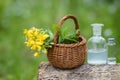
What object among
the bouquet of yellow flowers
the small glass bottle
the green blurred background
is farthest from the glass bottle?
the green blurred background

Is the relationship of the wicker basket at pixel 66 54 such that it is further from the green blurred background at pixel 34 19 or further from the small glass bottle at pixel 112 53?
the green blurred background at pixel 34 19

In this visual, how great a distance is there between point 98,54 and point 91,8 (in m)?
3.46

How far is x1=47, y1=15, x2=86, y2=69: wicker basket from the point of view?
232 cm

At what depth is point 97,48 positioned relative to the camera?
2461mm

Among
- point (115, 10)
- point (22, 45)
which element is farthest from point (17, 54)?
point (115, 10)

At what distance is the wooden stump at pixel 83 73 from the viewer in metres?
2.31

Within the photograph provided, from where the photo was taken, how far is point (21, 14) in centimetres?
562

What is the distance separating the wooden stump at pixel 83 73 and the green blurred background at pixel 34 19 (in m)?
1.59

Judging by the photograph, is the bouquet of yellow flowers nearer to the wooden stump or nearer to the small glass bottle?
the wooden stump

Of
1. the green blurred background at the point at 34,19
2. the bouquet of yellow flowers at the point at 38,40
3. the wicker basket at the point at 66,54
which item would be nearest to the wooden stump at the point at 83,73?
the wicker basket at the point at 66,54

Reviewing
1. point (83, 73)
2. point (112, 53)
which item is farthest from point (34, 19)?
point (83, 73)

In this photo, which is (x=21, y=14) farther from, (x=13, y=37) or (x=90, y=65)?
(x=90, y=65)

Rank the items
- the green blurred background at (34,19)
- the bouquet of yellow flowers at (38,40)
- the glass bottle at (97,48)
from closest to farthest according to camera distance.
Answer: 1. the bouquet of yellow flowers at (38,40)
2. the glass bottle at (97,48)
3. the green blurred background at (34,19)

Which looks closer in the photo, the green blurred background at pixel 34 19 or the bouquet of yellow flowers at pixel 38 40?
the bouquet of yellow flowers at pixel 38 40
